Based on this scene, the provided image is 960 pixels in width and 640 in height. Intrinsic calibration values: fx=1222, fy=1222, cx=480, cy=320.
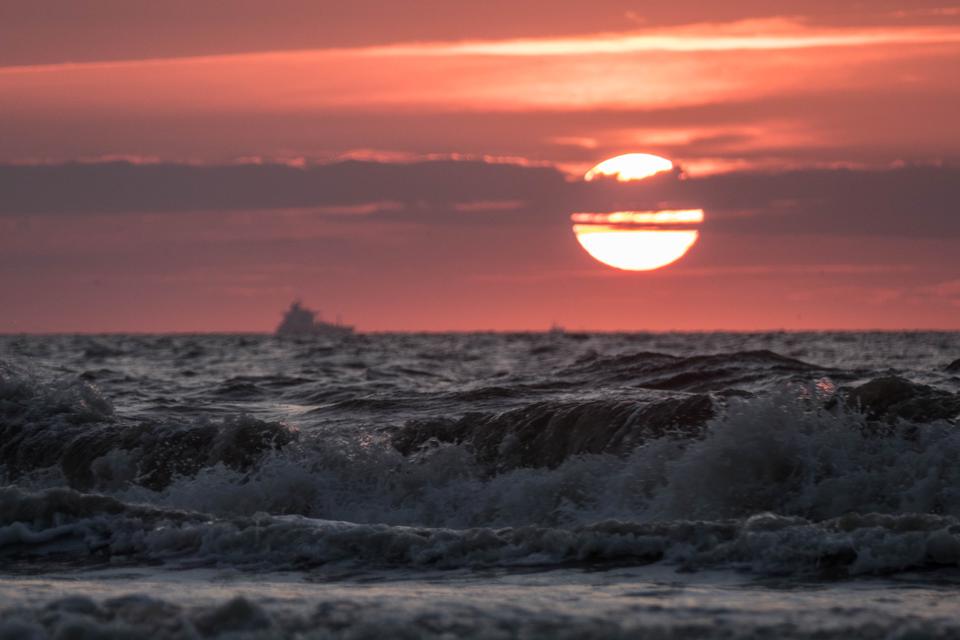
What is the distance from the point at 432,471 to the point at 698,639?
6415mm

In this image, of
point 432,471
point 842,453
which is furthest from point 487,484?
point 842,453

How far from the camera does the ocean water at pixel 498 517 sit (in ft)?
25.6

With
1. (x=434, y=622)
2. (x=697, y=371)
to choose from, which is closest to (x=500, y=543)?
(x=434, y=622)

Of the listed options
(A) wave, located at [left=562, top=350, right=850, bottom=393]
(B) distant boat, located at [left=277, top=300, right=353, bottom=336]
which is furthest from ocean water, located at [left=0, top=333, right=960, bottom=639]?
(B) distant boat, located at [left=277, top=300, right=353, bottom=336]

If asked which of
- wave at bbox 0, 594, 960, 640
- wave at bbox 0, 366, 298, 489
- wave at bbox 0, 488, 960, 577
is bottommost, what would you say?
wave at bbox 0, 594, 960, 640

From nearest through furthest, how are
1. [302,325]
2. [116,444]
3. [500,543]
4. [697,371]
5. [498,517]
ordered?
[500,543] < [498,517] < [116,444] < [697,371] < [302,325]

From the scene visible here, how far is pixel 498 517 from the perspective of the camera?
1213cm

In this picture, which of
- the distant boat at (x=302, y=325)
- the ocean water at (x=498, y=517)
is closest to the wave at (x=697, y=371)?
the ocean water at (x=498, y=517)

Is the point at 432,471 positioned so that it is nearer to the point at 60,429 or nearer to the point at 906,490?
the point at 906,490

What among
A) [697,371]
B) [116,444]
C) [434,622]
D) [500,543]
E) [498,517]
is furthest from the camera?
[697,371]

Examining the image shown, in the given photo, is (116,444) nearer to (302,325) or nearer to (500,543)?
(500,543)

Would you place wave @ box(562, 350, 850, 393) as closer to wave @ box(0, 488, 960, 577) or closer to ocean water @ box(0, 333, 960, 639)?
ocean water @ box(0, 333, 960, 639)

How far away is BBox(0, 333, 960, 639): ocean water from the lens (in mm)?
7797

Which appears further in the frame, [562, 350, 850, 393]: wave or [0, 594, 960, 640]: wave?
[562, 350, 850, 393]: wave
